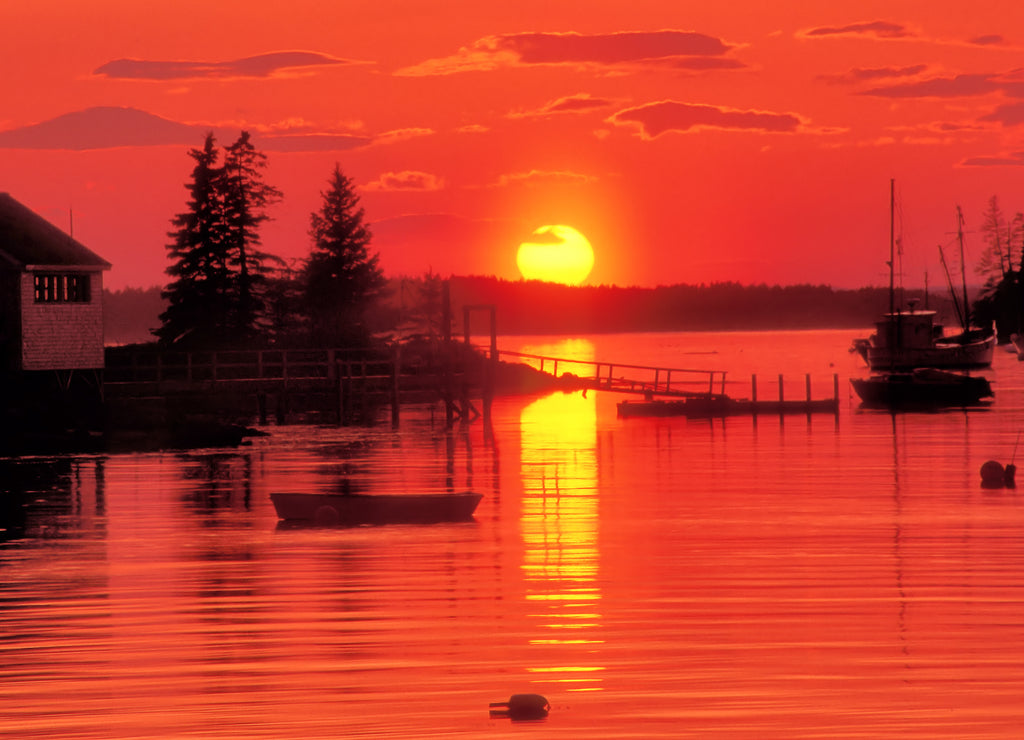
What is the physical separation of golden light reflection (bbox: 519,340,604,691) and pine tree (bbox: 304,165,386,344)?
32084mm

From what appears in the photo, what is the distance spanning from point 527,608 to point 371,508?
37.1 ft

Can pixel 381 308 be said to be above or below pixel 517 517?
above

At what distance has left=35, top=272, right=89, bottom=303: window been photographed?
56.6m

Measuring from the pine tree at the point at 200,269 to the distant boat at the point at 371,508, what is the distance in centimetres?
4809

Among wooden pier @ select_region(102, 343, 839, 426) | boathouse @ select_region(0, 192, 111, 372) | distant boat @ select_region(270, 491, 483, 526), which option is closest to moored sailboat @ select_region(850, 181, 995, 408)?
wooden pier @ select_region(102, 343, 839, 426)

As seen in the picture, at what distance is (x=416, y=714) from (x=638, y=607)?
23.6 feet

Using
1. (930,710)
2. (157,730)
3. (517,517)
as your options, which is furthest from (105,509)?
(930,710)

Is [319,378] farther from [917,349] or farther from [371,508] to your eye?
[917,349]

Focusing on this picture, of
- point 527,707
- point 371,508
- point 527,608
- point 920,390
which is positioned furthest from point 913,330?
point 527,707

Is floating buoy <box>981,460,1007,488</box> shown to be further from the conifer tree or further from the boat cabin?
the boat cabin

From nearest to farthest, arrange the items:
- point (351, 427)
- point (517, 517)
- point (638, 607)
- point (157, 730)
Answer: point (157, 730) < point (638, 607) < point (517, 517) < point (351, 427)

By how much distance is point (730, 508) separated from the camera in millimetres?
36156

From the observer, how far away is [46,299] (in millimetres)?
56656

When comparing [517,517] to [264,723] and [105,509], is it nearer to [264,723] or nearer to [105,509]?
[105,509]
